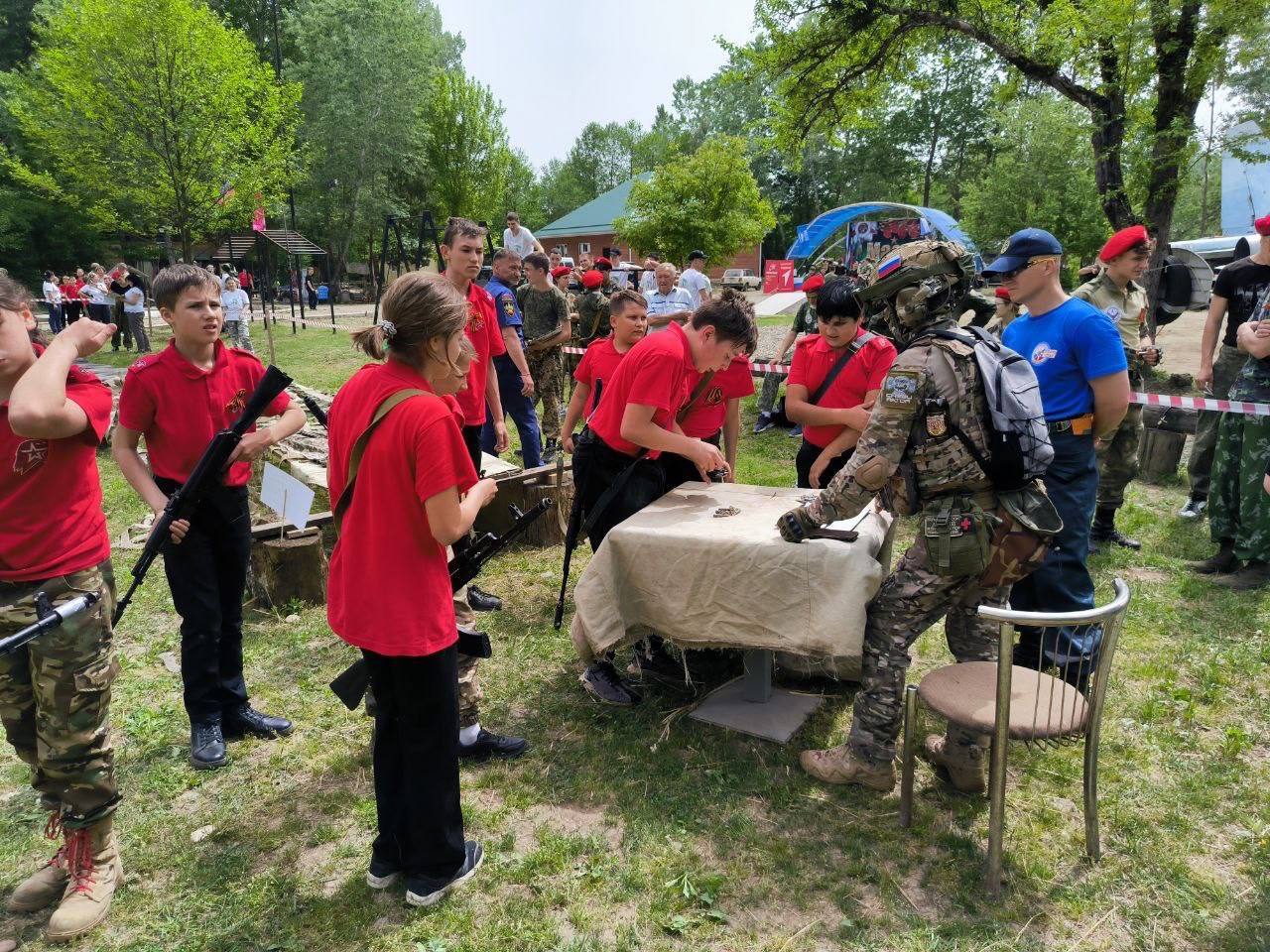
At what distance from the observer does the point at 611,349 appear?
5176mm

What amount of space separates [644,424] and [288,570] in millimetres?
2945

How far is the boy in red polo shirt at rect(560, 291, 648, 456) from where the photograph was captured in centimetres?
495

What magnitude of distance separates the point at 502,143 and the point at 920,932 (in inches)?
1794

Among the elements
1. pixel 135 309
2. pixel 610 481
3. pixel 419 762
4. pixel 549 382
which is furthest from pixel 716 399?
pixel 135 309

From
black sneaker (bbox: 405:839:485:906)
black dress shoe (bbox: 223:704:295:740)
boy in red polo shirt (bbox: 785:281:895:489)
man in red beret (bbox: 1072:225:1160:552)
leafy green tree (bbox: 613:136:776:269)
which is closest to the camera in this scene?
black sneaker (bbox: 405:839:485:906)

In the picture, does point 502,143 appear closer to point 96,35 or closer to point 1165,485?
point 96,35

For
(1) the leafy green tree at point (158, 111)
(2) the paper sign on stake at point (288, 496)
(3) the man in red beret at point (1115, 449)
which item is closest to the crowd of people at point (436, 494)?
(2) the paper sign on stake at point (288, 496)

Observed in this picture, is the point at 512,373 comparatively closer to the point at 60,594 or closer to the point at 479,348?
the point at 479,348

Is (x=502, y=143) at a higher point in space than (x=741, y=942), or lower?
higher

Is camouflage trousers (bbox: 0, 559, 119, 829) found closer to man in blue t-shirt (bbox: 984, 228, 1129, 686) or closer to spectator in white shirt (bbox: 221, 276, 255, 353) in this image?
man in blue t-shirt (bbox: 984, 228, 1129, 686)

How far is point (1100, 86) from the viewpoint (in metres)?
10.4

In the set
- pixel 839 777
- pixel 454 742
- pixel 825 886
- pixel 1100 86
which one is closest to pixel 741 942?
pixel 825 886

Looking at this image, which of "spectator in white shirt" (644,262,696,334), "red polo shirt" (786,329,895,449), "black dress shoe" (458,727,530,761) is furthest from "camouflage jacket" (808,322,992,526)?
"spectator in white shirt" (644,262,696,334)

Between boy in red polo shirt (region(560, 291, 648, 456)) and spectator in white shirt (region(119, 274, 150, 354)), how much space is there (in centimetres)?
1701
